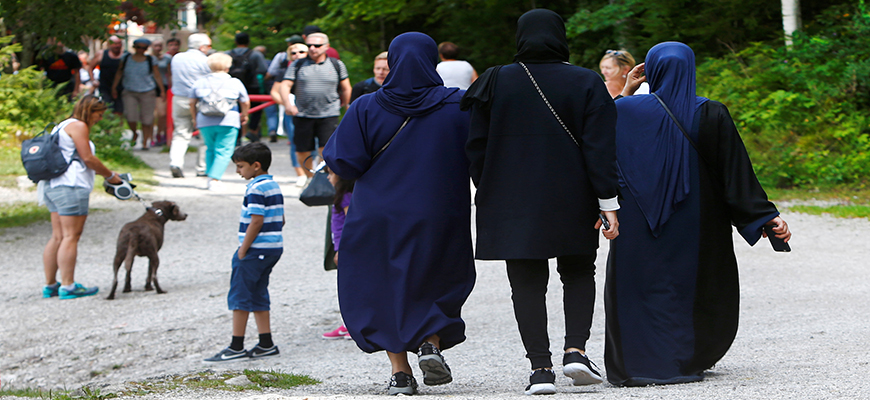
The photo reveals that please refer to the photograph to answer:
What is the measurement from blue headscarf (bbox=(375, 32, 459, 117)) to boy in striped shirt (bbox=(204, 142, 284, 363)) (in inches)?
72.6

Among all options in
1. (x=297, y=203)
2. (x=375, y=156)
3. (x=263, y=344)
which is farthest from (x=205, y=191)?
(x=375, y=156)

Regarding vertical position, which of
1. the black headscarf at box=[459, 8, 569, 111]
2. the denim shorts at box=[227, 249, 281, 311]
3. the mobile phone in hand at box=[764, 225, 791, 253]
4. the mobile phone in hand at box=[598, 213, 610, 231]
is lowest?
the denim shorts at box=[227, 249, 281, 311]

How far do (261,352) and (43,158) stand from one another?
9.61 ft

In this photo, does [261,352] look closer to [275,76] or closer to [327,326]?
[327,326]

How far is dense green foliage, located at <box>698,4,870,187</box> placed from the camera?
39.8 feet

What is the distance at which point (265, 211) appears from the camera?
5.81 m

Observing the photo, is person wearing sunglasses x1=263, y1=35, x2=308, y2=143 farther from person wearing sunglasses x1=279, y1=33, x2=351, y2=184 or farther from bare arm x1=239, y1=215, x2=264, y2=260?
bare arm x1=239, y1=215, x2=264, y2=260

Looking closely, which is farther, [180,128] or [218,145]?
[180,128]

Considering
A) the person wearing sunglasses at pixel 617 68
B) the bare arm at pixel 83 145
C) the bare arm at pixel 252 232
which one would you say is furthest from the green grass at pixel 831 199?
the bare arm at pixel 83 145

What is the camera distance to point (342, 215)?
5.89 metres

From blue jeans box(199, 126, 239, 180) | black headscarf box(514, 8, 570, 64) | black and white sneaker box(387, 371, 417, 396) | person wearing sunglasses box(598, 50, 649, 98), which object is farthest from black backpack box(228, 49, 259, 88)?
black headscarf box(514, 8, 570, 64)

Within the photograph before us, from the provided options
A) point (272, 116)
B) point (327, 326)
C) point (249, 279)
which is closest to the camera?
point (249, 279)

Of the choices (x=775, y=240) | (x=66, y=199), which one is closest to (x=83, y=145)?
(x=66, y=199)

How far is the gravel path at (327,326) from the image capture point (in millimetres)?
4422
